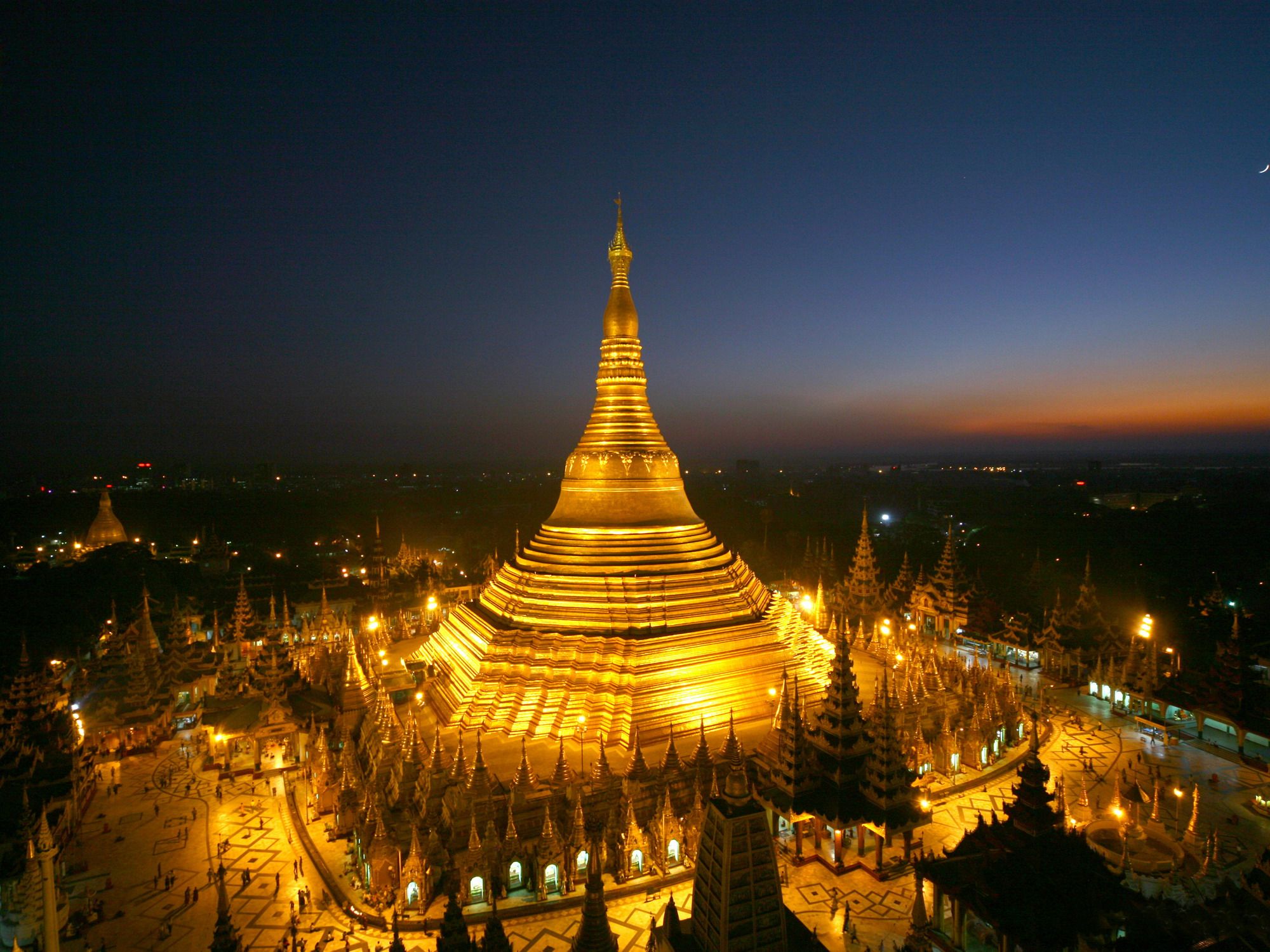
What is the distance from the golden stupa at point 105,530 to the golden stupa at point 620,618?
42213 millimetres

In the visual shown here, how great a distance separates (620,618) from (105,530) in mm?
52063

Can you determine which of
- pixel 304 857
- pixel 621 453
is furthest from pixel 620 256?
pixel 304 857

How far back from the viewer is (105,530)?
53.2m

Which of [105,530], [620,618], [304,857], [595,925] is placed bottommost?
[304,857]

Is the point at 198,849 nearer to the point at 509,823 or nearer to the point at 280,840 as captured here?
the point at 280,840

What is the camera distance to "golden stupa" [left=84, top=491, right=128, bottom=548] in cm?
5272

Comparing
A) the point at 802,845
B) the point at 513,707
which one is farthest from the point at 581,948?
the point at 513,707

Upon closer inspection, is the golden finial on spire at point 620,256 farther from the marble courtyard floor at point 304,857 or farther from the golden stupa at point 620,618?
the marble courtyard floor at point 304,857

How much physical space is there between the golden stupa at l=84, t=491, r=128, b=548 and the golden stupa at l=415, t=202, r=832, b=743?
42213 millimetres

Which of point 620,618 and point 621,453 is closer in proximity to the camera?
point 620,618

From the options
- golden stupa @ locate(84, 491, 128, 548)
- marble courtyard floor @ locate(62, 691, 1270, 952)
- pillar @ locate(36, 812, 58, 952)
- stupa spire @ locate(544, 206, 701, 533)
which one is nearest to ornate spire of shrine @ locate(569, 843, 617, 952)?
marble courtyard floor @ locate(62, 691, 1270, 952)

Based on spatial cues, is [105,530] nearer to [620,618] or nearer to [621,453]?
[621,453]

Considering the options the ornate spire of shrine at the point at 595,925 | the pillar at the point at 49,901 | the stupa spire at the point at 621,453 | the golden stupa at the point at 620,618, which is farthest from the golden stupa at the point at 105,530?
the ornate spire of shrine at the point at 595,925

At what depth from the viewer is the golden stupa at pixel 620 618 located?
19.0m
